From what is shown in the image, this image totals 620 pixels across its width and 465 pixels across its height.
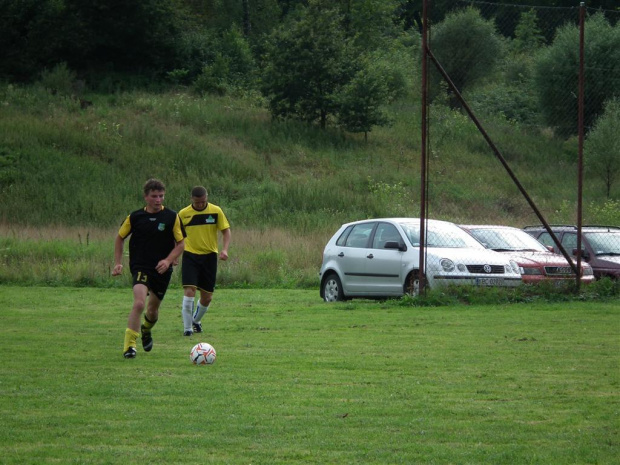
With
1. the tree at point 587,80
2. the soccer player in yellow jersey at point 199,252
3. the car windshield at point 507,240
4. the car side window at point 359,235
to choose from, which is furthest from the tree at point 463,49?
the soccer player in yellow jersey at point 199,252

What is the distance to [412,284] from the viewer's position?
18531 millimetres

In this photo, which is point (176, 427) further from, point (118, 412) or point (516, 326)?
point (516, 326)

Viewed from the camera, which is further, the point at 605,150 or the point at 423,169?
the point at 605,150

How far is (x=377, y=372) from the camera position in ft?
32.9

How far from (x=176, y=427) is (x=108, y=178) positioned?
4043 centimetres

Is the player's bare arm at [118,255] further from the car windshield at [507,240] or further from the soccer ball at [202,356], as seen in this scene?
the car windshield at [507,240]

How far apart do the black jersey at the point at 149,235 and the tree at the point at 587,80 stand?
13970 mm

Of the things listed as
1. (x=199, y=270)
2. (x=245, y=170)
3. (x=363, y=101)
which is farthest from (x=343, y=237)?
(x=363, y=101)

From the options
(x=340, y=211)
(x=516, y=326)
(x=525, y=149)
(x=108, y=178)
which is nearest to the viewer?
(x=516, y=326)

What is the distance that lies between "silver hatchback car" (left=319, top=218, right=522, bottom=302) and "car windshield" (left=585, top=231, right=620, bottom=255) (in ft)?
12.5

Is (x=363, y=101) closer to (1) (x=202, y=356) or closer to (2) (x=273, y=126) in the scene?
(2) (x=273, y=126)

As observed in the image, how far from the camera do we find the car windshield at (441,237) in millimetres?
19031

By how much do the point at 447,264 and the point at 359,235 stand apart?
220 centimetres

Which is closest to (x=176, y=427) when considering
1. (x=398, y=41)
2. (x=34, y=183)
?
(x=34, y=183)
